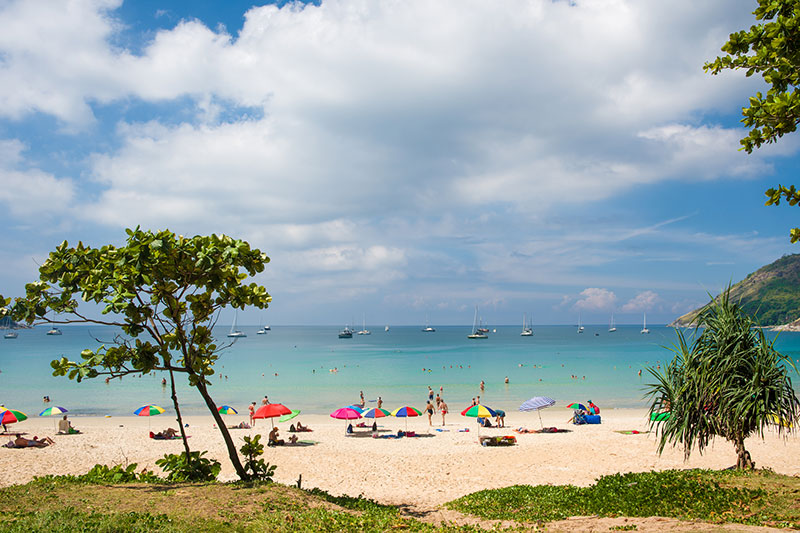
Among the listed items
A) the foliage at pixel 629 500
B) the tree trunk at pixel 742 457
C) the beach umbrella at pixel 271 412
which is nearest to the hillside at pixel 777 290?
the beach umbrella at pixel 271 412

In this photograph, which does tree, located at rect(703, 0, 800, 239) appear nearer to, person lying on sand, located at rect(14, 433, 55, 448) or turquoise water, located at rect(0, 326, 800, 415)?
person lying on sand, located at rect(14, 433, 55, 448)

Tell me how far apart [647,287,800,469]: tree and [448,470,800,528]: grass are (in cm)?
95

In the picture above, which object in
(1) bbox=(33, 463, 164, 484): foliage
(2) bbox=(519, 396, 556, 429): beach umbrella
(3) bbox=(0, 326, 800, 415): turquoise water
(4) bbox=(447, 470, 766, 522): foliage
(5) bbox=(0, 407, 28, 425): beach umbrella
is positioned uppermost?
(1) bbox=(33, 463, 164, 484): foliage

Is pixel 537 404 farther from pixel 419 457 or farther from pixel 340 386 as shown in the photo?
pixel 340 386

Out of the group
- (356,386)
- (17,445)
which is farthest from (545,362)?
(17,445)

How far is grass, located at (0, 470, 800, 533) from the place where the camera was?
6.96 meters

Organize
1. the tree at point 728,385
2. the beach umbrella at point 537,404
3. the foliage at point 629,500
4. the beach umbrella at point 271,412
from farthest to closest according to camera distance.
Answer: the beach umbrella at point 537,404
the beach umbrella at point 271,412
the tree at point 728,385
the foliage at point 629,500

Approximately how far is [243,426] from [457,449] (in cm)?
1331

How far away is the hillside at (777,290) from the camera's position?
513 feet

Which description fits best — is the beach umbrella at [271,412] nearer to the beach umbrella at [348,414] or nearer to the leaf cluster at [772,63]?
the beach umbrella at [348,414]

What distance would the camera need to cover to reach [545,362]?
270ft

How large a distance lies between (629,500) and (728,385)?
390cm

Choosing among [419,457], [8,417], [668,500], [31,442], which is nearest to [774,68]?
[668,500]

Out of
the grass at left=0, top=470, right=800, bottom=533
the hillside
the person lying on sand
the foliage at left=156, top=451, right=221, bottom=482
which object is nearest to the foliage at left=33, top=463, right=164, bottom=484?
the grass at left=0, top=470, right=800, bottom=533
